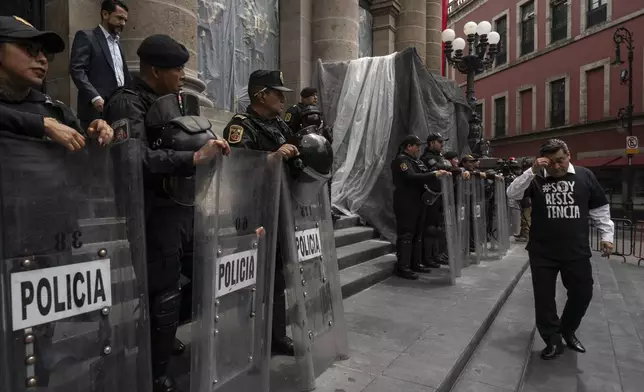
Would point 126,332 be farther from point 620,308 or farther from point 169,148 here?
point 620,308

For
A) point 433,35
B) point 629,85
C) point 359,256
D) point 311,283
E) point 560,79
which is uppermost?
point 560,79

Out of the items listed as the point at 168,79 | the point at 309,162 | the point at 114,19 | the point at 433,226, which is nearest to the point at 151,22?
the point at 114,19

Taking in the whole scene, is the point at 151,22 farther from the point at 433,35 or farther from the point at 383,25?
the point at 433,35

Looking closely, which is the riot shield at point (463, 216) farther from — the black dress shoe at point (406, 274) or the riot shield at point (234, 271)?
the riot shield at point (234, 271)

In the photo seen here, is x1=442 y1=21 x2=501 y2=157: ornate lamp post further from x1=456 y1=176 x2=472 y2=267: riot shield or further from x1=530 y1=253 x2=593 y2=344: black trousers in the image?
x1=530 y1=253 x2=593 y2=344: black trousers

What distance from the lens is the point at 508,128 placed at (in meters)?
28.4

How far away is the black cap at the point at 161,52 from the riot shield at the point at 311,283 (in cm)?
94

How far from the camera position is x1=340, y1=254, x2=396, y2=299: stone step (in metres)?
5.22

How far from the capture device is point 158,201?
246 centimetres

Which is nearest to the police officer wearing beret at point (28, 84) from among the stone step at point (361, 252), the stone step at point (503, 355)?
the stone step at point (503, 355)

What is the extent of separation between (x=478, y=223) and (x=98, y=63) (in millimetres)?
6282

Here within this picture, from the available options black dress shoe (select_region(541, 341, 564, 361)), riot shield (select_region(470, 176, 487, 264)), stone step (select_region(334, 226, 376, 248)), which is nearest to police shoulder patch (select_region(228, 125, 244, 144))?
black dress shoe (select_region(541, 341, 564, 361))

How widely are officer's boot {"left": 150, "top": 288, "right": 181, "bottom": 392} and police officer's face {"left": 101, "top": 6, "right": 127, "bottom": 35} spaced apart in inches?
94.9

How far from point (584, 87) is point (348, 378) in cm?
2495
